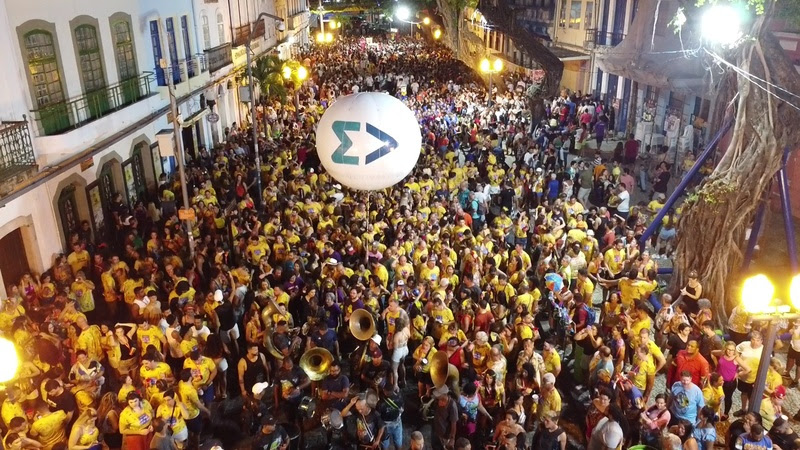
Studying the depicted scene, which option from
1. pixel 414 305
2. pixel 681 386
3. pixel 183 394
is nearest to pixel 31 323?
pixel 183 394

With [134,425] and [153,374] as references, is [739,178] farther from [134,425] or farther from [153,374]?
[134,425]

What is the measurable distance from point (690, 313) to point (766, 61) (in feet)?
14.2

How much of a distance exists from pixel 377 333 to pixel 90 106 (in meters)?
9.43

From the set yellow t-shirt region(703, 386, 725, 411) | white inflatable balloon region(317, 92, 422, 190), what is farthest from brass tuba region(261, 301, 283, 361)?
Answer: yellow t-shirt region(703, 386, 725, 411)

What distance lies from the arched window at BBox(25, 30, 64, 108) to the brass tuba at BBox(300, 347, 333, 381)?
8.51m

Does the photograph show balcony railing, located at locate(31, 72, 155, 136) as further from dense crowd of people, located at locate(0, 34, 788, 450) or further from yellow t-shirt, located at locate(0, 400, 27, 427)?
yellow t-shirt, located at locate(0, 400, 27, 427)

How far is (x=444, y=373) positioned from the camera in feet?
27.5

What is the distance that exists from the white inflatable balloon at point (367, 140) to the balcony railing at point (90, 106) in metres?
6.31

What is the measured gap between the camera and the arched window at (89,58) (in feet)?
49.1

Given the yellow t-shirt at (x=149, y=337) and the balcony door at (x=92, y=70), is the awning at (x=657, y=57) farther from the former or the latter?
the yellow t-shirt at (x=149, y=337)

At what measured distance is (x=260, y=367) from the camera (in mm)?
8969

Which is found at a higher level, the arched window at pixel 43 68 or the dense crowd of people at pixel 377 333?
the arched window at pixel 43 68

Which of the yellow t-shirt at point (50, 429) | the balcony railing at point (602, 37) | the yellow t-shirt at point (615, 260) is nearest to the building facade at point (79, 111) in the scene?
the yellow t-shirt at point (50, 429)

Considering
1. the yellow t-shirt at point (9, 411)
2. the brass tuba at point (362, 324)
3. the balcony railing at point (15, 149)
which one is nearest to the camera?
the yellow t-shirt at point (9, 411)
